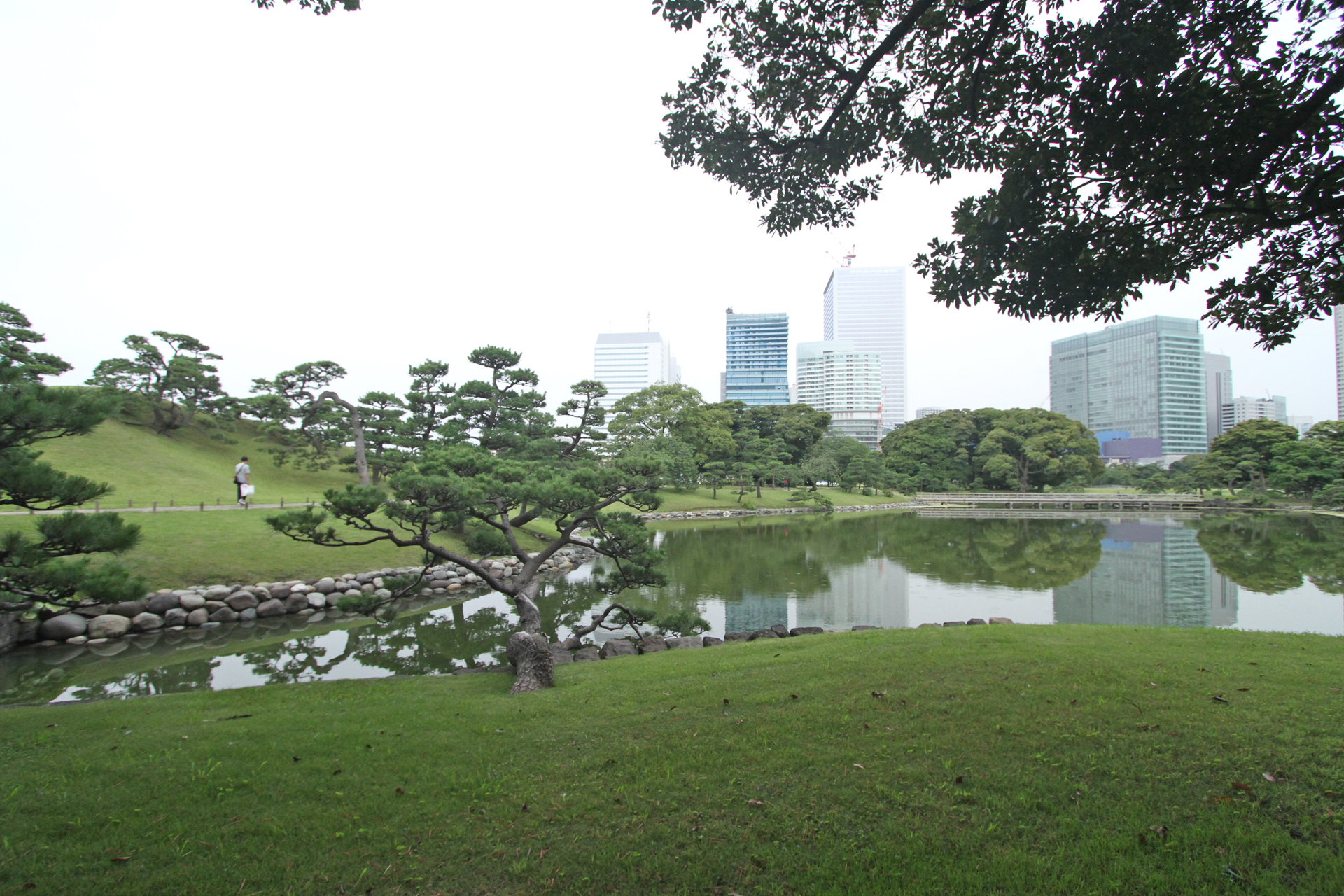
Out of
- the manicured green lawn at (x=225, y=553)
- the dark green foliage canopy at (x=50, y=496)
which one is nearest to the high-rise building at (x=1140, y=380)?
the dark green foliage canopy at (x=50, y=496)

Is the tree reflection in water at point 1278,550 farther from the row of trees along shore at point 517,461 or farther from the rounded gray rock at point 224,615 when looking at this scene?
the rounded gray rock at point 224,615

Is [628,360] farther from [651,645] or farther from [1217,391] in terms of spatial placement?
[651,645]

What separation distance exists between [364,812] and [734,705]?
2.10 metres

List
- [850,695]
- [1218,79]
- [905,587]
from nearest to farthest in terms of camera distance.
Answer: [1218,79] < [850,695] < [905,587]

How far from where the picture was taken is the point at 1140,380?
3219 centimetres

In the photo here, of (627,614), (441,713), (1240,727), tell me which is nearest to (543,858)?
(441,713)

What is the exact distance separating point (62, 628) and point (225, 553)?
2.82 meters

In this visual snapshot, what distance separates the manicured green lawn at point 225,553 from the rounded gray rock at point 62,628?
1.26m

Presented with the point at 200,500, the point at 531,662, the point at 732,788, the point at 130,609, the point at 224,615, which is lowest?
the point at 224,615

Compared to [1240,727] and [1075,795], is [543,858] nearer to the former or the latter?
[1075,795]

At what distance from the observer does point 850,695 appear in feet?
12.1

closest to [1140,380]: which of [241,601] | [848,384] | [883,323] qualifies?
[241,601]

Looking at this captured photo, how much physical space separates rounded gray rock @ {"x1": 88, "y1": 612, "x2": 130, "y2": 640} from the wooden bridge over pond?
114 feet

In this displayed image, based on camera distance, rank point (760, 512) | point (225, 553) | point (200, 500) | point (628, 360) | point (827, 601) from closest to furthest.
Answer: point (225, 553) < point (827, 601) < point (200, 500) < point (760, 512) < point (628, 360)
